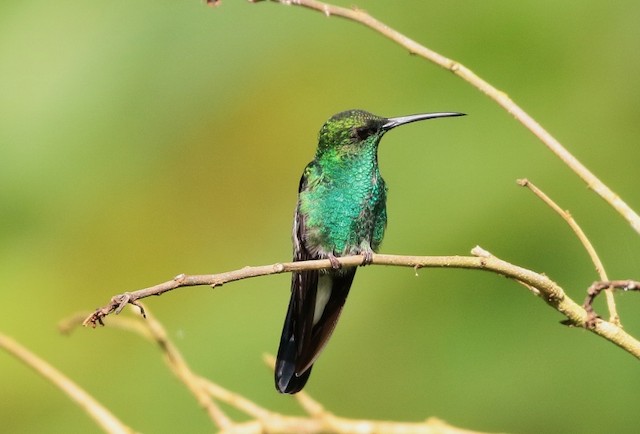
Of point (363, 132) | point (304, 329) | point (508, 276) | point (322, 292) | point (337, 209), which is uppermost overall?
point (363, 132)

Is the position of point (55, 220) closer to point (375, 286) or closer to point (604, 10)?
point (375, 286)

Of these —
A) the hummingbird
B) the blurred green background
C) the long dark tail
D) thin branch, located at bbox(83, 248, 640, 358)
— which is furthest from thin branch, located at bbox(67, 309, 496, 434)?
the blurred green background

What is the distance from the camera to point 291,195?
396 centimetres

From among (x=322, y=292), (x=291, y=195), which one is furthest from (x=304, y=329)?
(x=291, y=195)

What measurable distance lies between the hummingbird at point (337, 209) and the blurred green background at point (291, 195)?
890 millimetres

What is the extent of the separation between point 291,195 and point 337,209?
4.57ft

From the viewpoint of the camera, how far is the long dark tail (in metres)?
2.38

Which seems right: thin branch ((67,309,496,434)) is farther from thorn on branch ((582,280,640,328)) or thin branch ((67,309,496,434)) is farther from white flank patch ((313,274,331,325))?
white flank patch ((313,274,331,325))

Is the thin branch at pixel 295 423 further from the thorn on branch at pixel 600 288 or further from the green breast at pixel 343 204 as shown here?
the green breast at pixel 343 204

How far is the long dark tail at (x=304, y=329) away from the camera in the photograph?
7.82 ft

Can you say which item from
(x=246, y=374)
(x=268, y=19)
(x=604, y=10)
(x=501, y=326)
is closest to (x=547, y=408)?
(x=501, y=326)

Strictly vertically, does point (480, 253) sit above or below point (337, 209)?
below

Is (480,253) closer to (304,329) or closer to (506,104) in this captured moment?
(506,104)

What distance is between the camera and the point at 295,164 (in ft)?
13.2
